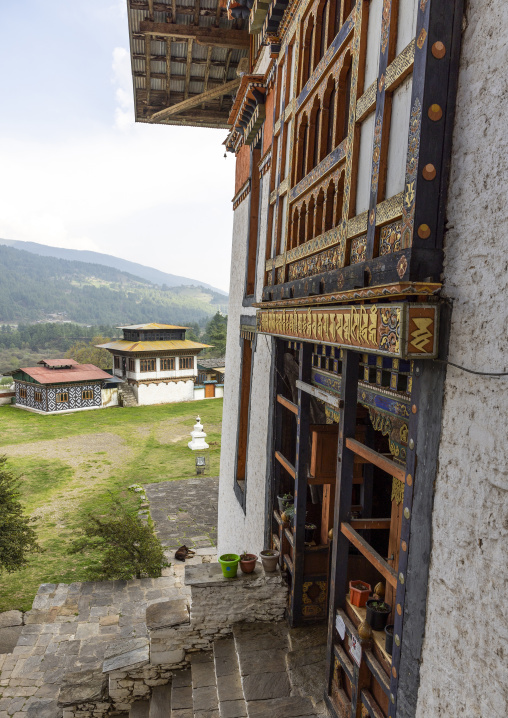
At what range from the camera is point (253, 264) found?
342 inches

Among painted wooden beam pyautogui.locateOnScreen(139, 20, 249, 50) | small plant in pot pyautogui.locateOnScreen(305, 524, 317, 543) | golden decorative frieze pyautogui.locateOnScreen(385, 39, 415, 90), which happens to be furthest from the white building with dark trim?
golden decorative frieze pyautogui.locateOnScreen(385, 39, 415, 90)

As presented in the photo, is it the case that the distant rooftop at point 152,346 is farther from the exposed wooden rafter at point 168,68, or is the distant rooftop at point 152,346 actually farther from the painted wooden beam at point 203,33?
the painted wooden beam at point 203,33

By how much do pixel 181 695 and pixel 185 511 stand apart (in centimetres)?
1086

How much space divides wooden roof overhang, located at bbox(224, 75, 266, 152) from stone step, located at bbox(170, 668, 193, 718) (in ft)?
25.6

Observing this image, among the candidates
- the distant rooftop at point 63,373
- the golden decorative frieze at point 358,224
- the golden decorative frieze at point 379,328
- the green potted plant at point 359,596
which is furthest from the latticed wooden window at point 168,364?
the golden decorative frieze at point 358,224

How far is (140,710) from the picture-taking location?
6.01 metres

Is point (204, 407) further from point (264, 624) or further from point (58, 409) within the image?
point (264, 624)

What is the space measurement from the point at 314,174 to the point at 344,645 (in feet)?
13.7

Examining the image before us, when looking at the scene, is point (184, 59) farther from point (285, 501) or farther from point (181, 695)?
point (181, 695)

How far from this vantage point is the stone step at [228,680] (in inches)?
181

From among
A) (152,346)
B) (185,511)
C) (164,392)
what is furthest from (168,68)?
(164,392)

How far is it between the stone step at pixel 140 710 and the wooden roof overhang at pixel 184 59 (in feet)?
36.6

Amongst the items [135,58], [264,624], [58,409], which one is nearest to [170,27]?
[135,58]

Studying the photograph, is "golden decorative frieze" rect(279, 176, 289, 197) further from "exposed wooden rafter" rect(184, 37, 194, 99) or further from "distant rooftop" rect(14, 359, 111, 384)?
"distant rooftop" rect(14, 359, 111, 384)
